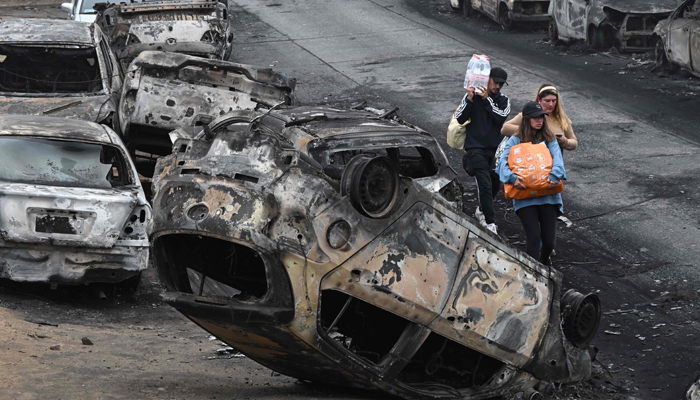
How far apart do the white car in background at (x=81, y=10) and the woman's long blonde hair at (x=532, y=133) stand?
11.1 meters

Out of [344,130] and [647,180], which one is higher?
[344,130]

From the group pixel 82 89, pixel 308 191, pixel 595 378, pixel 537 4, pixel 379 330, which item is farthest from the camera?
pixel 537 4

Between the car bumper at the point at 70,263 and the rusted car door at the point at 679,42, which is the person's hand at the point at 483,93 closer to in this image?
the car bumper at the point at 70,263

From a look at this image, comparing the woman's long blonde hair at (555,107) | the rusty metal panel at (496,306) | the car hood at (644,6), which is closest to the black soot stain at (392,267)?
the rusty metal panel at (496,306)

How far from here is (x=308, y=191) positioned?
5.21m

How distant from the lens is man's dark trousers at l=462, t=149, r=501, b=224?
9.00 m

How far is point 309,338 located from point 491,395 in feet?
4.73

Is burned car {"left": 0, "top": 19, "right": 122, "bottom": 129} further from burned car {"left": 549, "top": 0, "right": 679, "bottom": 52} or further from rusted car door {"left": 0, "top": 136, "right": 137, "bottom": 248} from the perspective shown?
burned car {"left": 549, "top": 0, "right": 679, "bottom": 52}

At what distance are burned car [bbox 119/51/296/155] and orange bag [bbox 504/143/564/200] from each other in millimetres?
4652

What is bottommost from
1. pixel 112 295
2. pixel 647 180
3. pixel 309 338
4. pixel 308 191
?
pixel 112 295

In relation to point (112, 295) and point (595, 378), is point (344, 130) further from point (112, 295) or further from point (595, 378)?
point (112, 295)

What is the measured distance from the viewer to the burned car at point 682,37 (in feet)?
49.6

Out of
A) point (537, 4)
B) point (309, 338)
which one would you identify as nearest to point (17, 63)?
point (309, 338)

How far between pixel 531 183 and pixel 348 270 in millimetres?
2503
